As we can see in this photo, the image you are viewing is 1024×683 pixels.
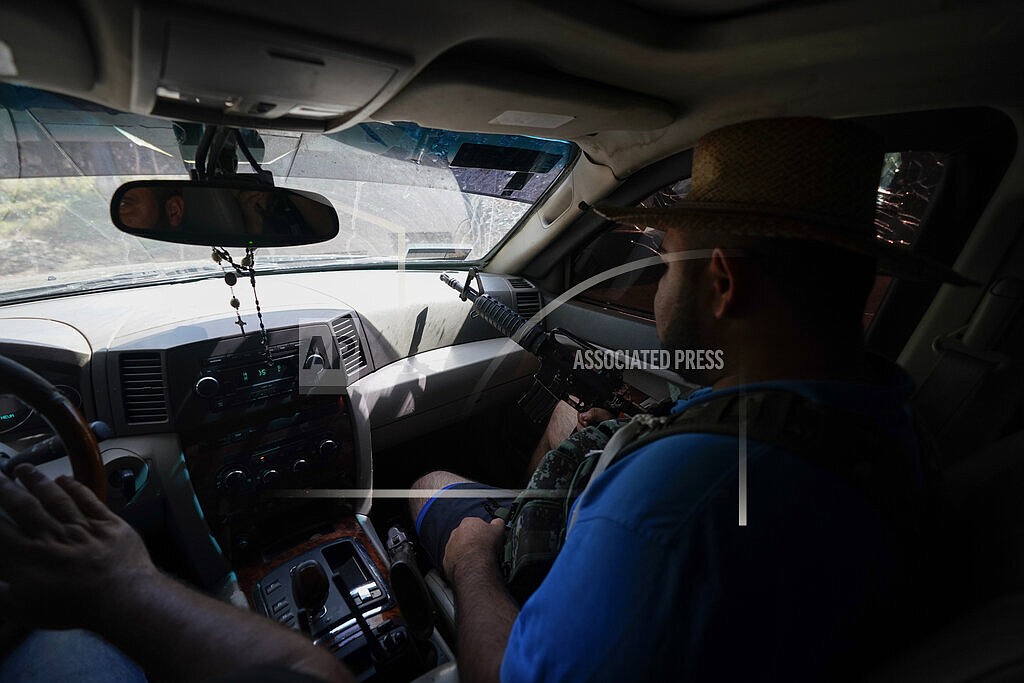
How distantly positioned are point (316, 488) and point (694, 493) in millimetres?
2124

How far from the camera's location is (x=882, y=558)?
2.94 feet

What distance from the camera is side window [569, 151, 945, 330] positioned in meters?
1.86

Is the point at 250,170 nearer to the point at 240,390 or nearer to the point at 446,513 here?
the point at 240,390

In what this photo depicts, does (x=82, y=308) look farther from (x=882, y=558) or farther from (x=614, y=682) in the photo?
(x=882, y=558)

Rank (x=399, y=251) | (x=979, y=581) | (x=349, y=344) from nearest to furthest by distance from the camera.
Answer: (x=979, y=581), (x=349, y=344), (x=399, y=251)

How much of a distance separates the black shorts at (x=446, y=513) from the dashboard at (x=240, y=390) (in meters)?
0.48

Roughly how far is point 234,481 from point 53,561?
4.11ft

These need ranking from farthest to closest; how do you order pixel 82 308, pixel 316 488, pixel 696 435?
pixel 316 488
pixel 82 308
pixel 696 435

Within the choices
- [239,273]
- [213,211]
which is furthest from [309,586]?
[213,211]

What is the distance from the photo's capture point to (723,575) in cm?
81

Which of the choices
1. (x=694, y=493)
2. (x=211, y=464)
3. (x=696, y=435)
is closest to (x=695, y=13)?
(x=696, y=435)

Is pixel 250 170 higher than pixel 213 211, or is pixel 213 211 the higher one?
pixel 250 170

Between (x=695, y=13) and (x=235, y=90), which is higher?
(x=695, y=13)

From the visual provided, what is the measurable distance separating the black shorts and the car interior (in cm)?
14
